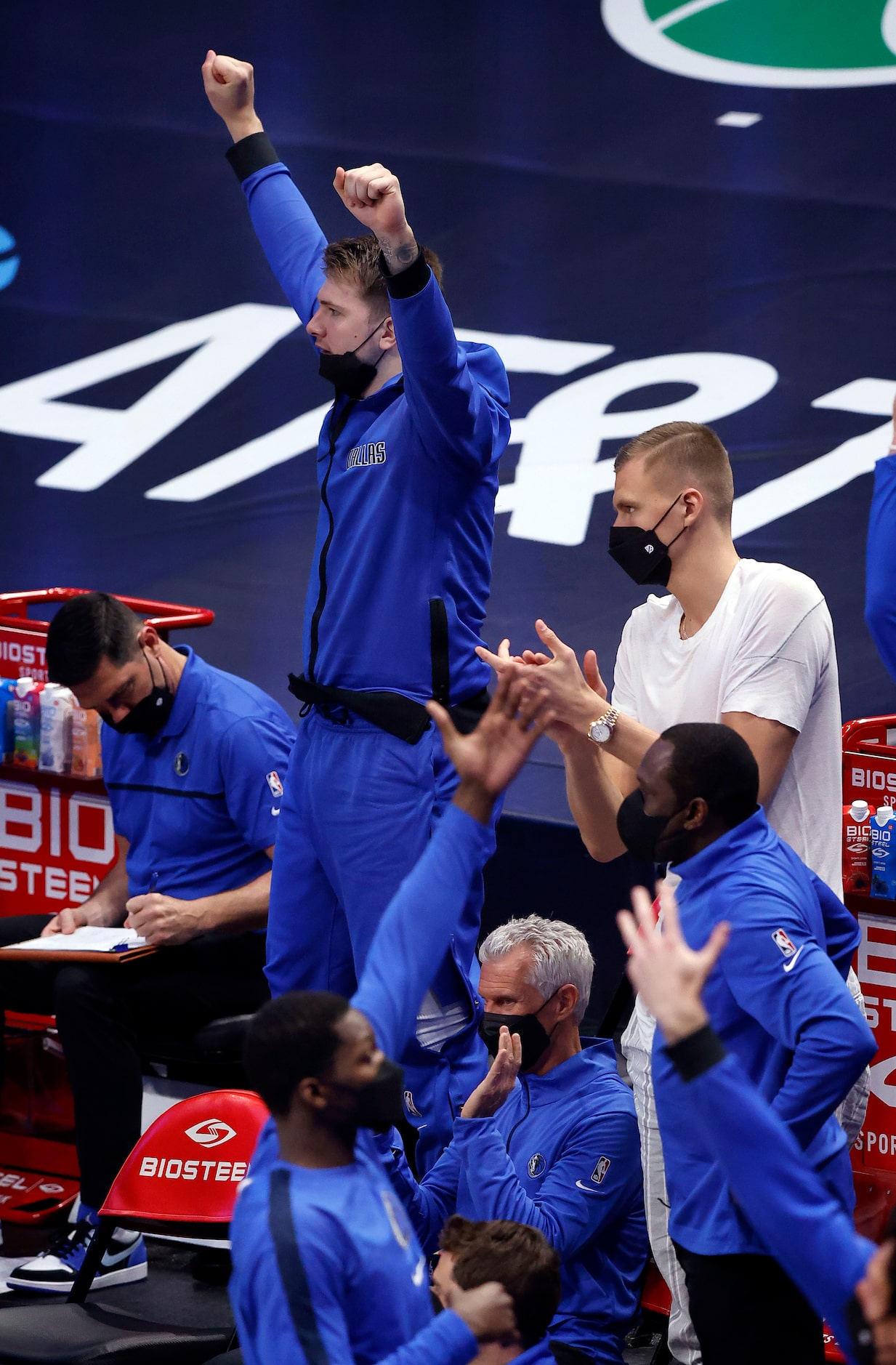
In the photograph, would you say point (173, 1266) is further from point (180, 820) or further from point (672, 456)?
point (672, 456)

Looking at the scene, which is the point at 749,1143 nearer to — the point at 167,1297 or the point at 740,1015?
the point at 740,1015

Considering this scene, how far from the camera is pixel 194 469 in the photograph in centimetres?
934

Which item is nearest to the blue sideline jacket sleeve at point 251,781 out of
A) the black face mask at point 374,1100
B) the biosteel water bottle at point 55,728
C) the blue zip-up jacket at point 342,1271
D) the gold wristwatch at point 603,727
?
the biosteel water bottle at point 55,728

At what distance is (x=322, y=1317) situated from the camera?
2.57m

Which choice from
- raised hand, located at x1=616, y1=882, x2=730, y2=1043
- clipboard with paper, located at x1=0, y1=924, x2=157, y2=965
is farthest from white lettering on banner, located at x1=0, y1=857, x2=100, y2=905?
raised hand, located at x1=616, y1=882, x2=730, y2=1043

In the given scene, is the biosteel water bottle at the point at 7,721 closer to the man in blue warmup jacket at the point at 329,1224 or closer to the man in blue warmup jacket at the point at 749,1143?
the man in blue warmup jacket at the point at 329,1224

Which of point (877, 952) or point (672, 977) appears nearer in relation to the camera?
point (672, 977)

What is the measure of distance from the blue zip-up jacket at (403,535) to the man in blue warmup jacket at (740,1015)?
0.88 metres

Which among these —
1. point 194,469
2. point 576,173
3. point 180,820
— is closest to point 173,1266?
point 180,820

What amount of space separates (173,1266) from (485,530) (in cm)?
217

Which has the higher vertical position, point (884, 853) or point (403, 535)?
point (403, 535)

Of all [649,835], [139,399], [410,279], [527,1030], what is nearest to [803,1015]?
[649,835]

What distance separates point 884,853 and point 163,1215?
5.97ft

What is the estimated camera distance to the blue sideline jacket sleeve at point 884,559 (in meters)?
3.43
